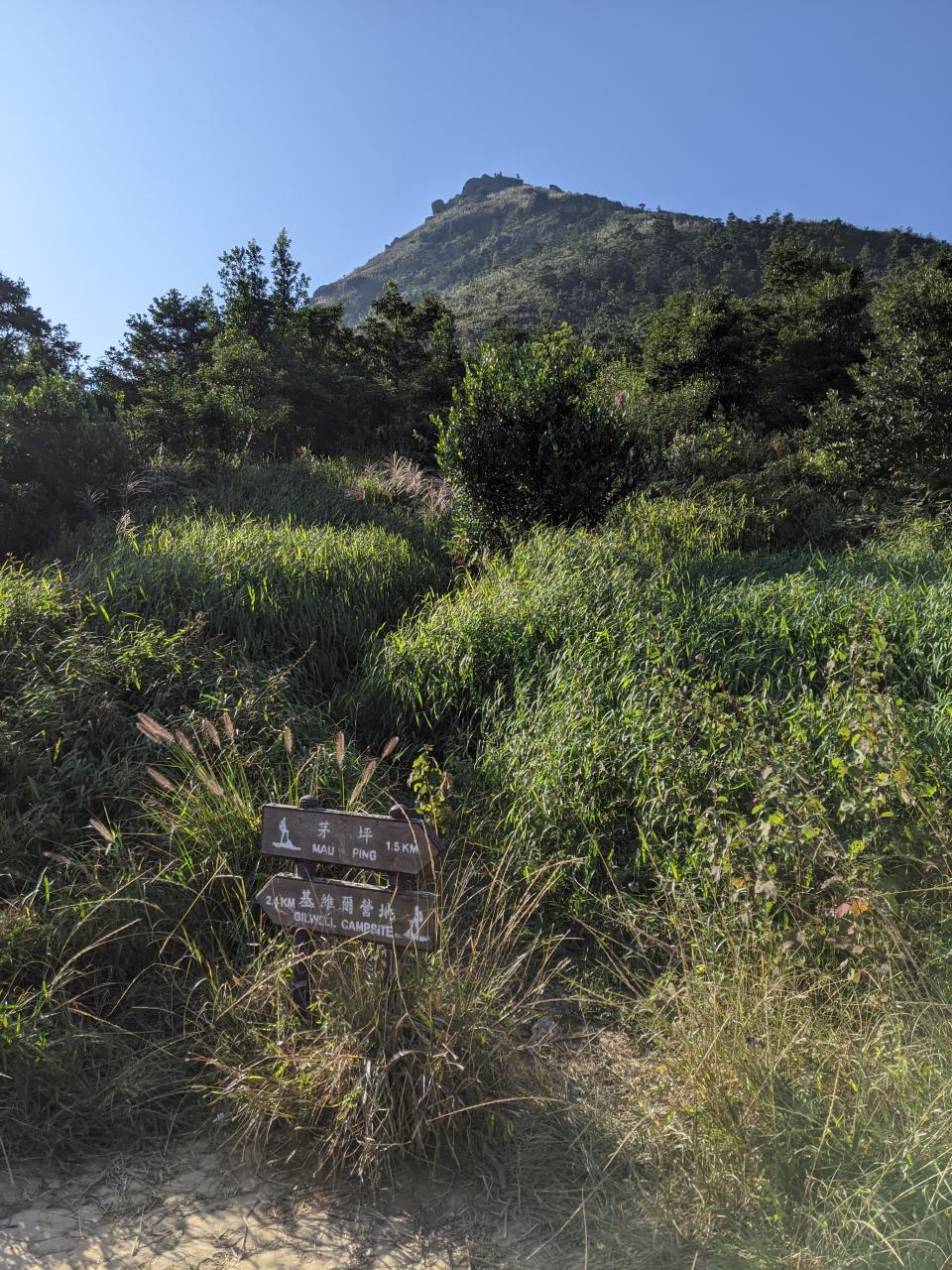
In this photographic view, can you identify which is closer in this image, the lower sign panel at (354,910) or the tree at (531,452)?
the lower sign panel at (354,910)

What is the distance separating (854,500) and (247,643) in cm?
863

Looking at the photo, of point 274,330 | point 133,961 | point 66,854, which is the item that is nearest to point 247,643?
point 66,854

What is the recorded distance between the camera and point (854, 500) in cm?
1069

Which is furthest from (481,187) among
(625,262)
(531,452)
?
(531,452)

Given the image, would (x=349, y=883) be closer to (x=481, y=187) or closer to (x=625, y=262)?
(x=625, y=262)

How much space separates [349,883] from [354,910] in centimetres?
9

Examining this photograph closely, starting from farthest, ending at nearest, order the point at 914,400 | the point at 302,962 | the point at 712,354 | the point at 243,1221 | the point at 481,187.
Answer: the point at 481,187
the point at 712,354
the point at 914,400
the point at 302,962
the point at 243,1221

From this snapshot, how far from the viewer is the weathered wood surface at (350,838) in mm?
2744

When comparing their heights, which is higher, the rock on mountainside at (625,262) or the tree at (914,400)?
the rock on mountainside at (625,262)

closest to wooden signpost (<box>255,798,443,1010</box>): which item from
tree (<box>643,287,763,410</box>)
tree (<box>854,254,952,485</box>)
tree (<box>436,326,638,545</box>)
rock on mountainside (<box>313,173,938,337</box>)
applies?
tree (<box>436,326,638,545</box>)

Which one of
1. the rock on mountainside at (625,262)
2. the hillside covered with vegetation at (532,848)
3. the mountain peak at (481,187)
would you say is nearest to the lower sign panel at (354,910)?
the hillside covered with vegetation at (532,848)

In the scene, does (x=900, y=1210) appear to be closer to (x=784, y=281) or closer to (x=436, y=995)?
(x=436, y=995)

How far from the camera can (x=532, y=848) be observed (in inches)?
149

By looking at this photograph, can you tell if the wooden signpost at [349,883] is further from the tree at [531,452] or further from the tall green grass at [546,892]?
the tree at [531,452]
